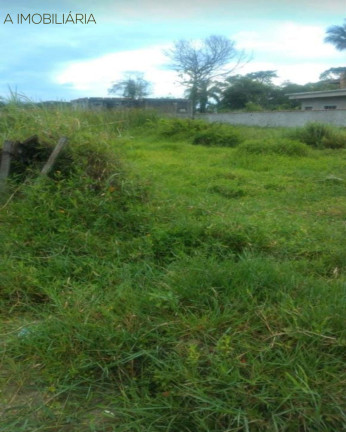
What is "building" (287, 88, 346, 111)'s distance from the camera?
21453 mm

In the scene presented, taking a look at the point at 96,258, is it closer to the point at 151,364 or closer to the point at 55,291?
the point at 55,291

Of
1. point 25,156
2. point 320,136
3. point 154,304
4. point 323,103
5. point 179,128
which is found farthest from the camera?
point 323,103

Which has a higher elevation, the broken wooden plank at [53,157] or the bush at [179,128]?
the broken wooden plank at [53,157]

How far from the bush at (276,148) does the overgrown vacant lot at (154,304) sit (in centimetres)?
428

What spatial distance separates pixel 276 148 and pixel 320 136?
2.11 meters

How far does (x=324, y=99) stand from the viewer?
22.7 m

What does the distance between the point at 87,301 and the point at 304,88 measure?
117 ft

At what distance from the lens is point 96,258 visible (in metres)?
3.45

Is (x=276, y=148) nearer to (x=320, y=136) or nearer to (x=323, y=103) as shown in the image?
(x=320, y=136)

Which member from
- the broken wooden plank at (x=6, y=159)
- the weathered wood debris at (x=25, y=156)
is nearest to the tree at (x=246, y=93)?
the weathered wood debris at (x=25, y=156)

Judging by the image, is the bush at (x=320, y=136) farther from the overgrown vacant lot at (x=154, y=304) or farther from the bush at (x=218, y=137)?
the overgrown vacant lot at (x=154, y=304)

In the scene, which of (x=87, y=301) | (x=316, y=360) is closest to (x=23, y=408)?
(x=87, y=301)

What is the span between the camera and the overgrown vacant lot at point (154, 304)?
1.95 metres

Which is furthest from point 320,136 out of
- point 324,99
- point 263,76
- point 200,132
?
point 263,76
